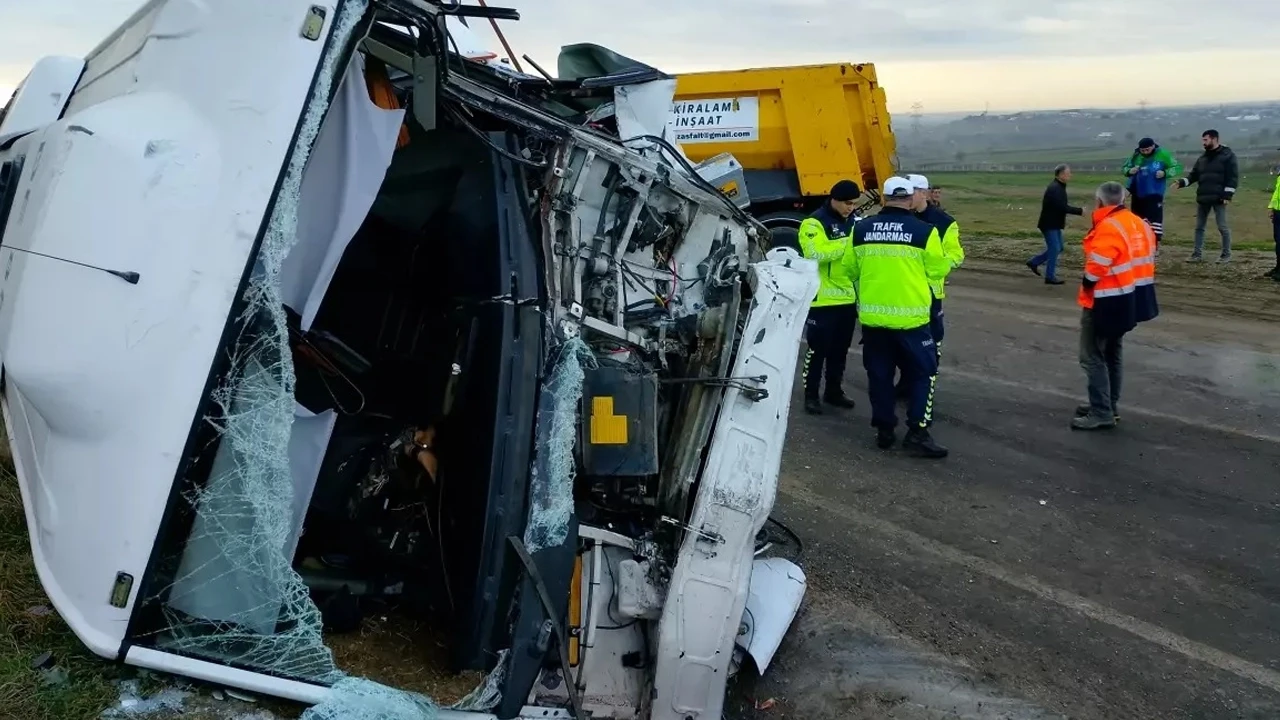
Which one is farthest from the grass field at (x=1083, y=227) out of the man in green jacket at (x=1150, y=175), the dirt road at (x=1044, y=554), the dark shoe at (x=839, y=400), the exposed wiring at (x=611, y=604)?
the exposed wiring at (x=611, y=604)

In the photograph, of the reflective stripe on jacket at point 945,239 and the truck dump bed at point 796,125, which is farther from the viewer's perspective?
the truck dump bed at point 796,125

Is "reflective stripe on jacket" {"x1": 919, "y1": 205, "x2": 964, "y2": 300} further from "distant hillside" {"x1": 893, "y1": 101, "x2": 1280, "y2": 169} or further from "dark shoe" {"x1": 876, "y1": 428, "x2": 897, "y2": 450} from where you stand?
"distant hillside" {"x1": 893, "y1": 101, "x2": 1280, "y2": 169}

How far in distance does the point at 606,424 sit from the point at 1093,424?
4.02 m

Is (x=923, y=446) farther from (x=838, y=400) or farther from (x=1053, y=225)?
(x=1053, y=225)

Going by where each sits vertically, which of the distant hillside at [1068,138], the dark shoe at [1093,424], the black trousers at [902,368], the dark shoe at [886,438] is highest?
the distant hillside at [1068,138]

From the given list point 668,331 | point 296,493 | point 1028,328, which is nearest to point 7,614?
point 296,493

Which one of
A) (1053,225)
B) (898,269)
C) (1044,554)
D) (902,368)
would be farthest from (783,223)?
(1044,554)

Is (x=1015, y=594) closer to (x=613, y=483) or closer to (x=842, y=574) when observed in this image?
(x=842, y=574)

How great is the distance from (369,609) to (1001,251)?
35.2 feet

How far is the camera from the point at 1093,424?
6.02 m

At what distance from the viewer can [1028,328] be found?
841 cm

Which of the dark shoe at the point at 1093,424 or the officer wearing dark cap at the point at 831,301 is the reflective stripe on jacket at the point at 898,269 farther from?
the dark shoe at the point at 1093,424

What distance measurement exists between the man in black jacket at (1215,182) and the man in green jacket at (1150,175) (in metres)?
0.28

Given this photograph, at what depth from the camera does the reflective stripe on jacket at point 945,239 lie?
6.09 m
